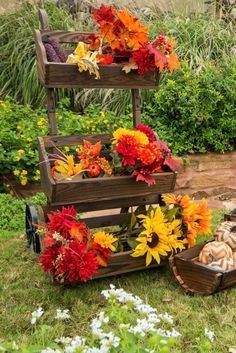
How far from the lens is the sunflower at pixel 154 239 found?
138 inches

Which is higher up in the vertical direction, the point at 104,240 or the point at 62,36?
the point at 62,36

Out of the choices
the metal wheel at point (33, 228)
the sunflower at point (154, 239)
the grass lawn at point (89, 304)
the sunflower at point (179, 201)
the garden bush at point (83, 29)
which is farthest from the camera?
the garden bush at point (83, 29)

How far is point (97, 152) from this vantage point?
3584 mm

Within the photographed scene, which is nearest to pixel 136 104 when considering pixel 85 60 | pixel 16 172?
pixel 85 60

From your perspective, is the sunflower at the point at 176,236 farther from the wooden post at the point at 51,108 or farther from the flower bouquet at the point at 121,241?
the wooden post at the point at 51,108

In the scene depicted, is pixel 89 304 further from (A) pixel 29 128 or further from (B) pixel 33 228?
(A) pixel 29 128

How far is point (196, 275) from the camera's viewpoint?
3.39m

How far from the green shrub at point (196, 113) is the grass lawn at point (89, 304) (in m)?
2.54

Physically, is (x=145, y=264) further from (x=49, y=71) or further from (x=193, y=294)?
(x=49, y=71)

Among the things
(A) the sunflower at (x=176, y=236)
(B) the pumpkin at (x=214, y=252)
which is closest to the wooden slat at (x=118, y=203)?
(A) the sunflower at (x=176, y=236)

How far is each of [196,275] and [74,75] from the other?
1.39m

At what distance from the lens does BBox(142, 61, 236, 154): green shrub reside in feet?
19.9

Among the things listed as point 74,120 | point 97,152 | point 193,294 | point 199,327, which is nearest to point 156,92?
point 74,120

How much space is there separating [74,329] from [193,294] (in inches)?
30.9
